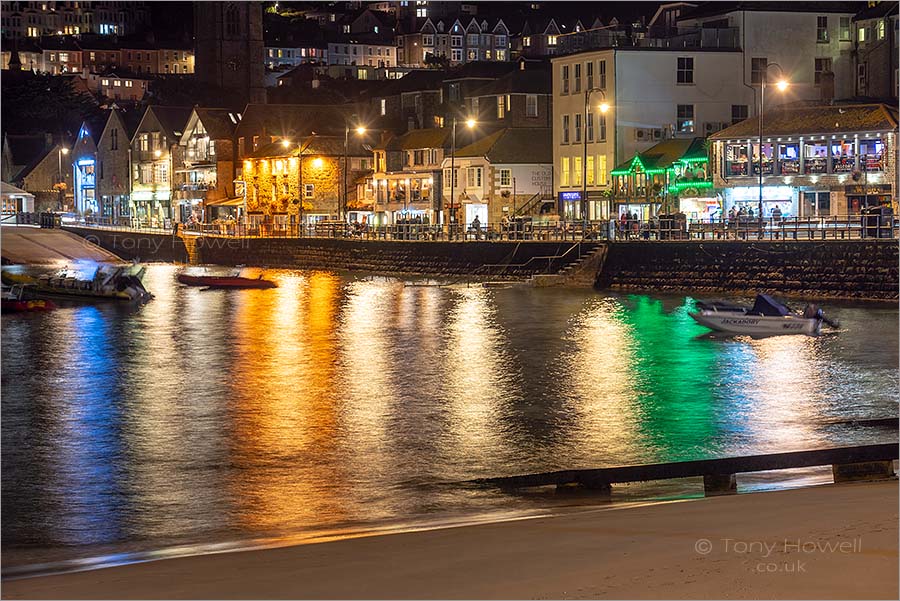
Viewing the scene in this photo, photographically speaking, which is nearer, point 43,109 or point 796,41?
point 796,41

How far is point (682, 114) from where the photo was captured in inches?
3179

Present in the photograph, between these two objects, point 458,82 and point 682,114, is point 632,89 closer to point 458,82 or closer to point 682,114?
point 682,114

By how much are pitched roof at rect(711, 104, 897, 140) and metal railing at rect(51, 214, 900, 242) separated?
5.85 metres

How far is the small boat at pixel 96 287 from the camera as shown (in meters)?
65.4

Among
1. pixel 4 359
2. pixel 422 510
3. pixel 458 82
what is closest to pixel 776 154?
pixel 458 82

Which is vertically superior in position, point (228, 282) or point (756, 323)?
point (228, 282)

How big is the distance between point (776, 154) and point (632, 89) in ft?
41.0

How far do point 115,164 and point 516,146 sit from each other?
2160 inches

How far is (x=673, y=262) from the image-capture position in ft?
207

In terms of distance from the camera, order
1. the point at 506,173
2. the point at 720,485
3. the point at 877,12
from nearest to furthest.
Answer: the point at 720,485 → the point at 877,12 → the point at 506,173

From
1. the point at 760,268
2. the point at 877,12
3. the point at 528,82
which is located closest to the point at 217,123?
the point at 528,82

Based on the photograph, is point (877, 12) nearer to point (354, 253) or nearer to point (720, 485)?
point (354, 253)

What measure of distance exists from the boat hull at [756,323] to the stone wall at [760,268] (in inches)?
412

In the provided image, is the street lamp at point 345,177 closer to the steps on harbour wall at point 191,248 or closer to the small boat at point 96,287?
the steps on harbour wall at point 191,248
